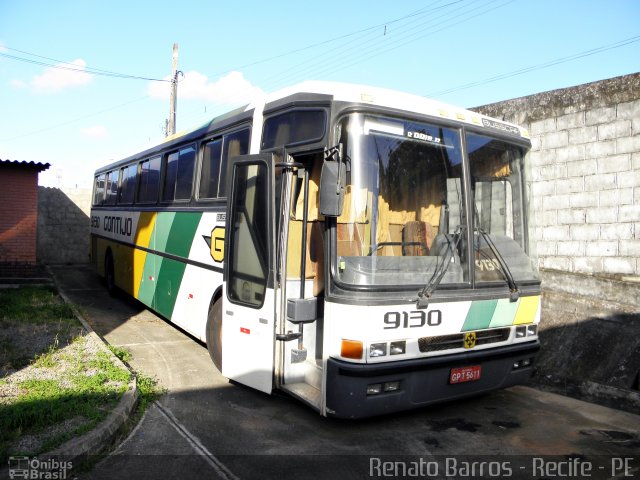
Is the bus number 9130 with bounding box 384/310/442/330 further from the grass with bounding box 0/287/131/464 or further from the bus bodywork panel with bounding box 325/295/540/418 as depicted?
the grass with bounding box 0/287/131/464

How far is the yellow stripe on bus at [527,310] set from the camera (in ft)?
17.8

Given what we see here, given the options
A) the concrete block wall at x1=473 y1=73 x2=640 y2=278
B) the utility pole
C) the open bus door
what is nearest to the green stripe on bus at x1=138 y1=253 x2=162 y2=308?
the open bus door

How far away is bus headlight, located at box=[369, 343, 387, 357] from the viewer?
4506 millimetres

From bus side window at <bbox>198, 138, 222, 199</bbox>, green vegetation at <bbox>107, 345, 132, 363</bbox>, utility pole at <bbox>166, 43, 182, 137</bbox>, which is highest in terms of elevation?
utility pole at <bbox>166, 43, 182, 137</bbox>

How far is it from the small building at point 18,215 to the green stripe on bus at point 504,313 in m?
11.3

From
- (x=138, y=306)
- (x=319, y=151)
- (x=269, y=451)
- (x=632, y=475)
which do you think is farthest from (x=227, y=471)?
(x=138, y=306)

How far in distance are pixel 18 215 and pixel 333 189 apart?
11.1 meters

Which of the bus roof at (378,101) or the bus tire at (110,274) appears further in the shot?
the bus tire at (110,274)

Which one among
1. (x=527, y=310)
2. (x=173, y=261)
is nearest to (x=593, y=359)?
(x=527, y=310)

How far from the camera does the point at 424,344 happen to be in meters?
4.78

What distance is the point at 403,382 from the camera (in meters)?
4.69

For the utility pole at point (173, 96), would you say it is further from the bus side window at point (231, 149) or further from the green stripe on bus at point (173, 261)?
the bus side window at point (231, 149)

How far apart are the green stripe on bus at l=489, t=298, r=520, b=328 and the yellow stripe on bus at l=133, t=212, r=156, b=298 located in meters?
6.13

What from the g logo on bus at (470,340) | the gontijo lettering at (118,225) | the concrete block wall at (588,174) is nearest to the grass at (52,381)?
the gontijo lettering at (118,225)
